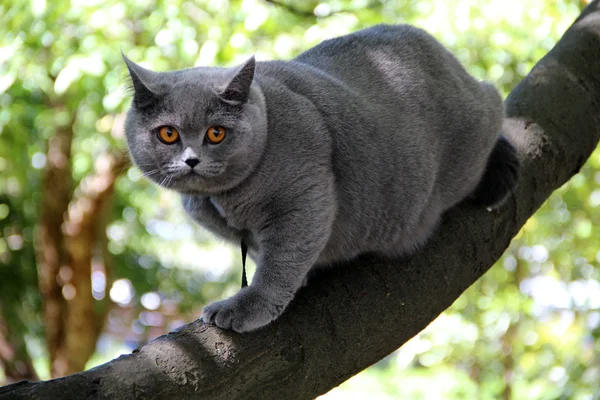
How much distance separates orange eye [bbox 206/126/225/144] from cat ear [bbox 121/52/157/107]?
0.15 metres

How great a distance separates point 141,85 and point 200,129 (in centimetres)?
17

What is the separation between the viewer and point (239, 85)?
1.53 m

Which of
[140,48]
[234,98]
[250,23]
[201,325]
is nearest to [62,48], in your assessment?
[140,48]

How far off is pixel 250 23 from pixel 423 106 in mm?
1176

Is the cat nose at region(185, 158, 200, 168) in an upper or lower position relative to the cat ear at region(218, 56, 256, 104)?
lower

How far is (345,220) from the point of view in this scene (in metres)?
1.74

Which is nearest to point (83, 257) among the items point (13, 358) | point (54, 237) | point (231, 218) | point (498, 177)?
point (54, 237)

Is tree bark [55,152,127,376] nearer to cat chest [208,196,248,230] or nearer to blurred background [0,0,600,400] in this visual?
blurred background [0,0,600,400]

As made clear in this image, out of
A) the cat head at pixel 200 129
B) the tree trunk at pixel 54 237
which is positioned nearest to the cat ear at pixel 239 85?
the cat head at pixel 200 129

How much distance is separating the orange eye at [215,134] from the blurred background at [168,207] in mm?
408

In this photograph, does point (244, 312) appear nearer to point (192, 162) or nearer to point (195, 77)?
point (192, 162)

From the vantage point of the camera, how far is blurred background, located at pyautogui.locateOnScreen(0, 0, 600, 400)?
292cm

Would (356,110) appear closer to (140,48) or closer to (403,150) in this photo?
(403,150)

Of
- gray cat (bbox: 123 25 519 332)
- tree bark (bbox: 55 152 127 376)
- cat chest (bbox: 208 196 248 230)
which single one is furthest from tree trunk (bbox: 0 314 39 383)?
cat chest (bbox: 208 196 248 230)
